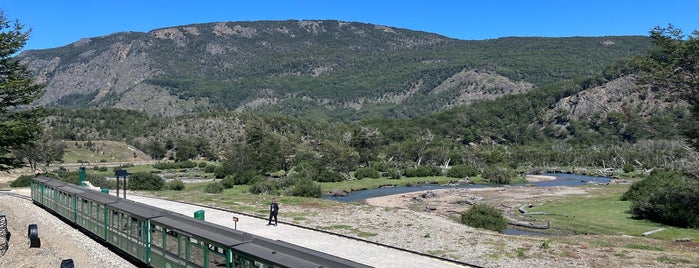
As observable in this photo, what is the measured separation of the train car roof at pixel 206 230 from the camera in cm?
1480

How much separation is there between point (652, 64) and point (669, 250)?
21.4 metres

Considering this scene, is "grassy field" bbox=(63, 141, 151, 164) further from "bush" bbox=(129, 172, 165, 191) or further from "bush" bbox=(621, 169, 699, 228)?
"bush" bbox=(621, 169, 699, 228)

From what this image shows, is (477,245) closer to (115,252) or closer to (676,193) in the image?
(115,252)

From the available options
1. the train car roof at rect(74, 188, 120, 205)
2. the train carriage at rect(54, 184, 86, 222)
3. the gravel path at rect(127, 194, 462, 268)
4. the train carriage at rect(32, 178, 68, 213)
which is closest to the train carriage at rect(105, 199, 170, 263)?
the train car roof at rect(74, 188, 120, 205)

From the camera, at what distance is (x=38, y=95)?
36.3 meters

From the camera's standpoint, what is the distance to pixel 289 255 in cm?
1300

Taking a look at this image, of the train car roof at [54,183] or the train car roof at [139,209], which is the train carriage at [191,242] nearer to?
the train car roof at [139,209]

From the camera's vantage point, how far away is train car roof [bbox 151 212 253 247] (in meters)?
14.8

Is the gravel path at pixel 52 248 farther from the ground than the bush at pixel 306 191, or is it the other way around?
the gravel path at pixel 52 248

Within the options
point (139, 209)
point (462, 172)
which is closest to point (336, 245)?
point (139, 209)

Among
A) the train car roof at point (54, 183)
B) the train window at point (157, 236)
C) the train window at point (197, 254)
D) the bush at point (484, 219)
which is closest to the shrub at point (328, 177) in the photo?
the bush at point (484, 219)

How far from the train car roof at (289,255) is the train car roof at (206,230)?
25.5 inches

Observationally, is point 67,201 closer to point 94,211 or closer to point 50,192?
point 50,192

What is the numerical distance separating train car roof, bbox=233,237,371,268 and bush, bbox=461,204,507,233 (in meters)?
24.5
